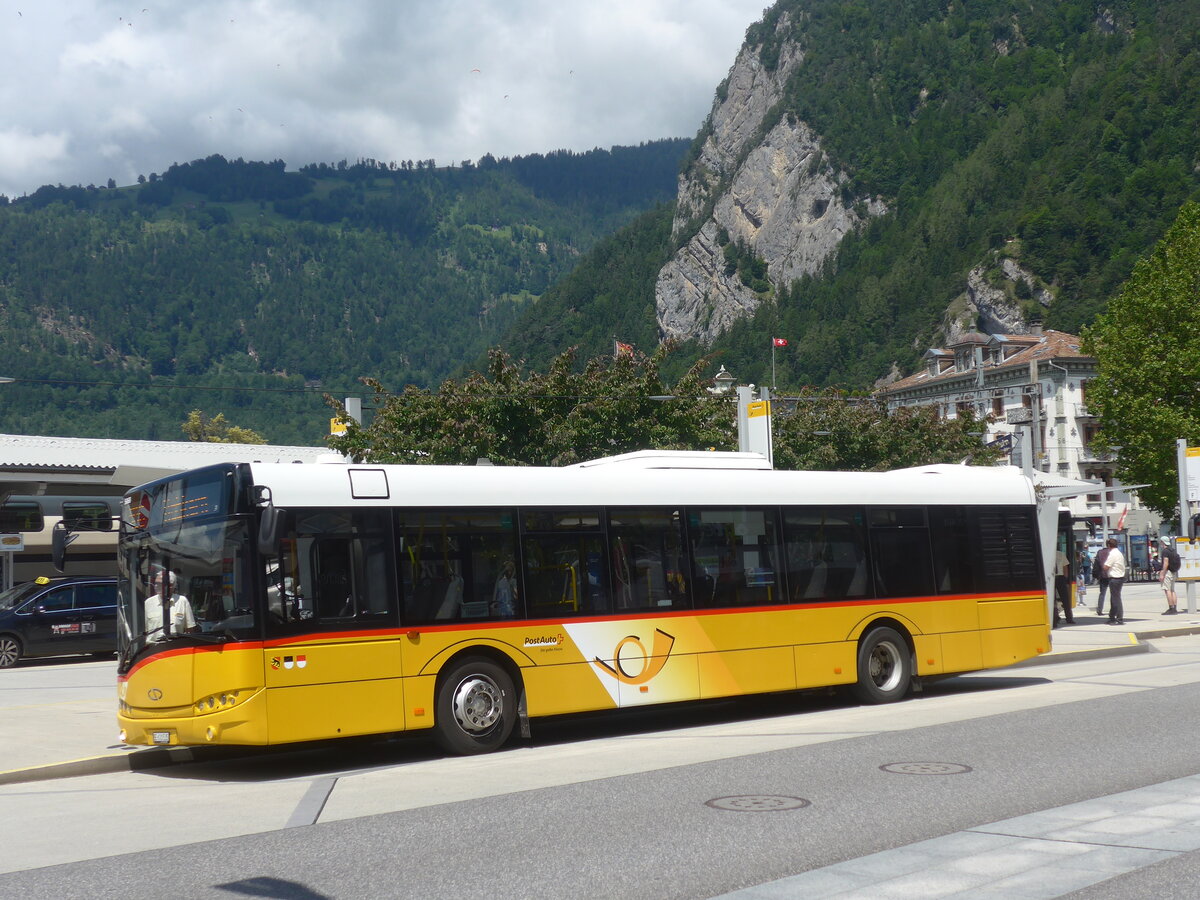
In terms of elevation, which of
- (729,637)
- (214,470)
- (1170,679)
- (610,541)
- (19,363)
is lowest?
(1170,679)

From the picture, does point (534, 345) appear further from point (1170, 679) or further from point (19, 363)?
point (1170, 679)

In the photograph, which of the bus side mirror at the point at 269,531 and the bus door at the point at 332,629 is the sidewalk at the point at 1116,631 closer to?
the bus door at the point at 332,629

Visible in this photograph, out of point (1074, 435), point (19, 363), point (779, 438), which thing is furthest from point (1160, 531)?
point (19, 363)

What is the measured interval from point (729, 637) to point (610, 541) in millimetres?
1764

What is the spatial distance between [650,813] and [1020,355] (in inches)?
3763

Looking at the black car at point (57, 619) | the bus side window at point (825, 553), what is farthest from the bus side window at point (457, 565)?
the black car at point (57, 619)

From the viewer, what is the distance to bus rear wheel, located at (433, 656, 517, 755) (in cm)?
1183

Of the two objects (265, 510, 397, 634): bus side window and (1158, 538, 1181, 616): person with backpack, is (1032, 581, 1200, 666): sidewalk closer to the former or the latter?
(1158, 538, 1181, 616): person with backpack

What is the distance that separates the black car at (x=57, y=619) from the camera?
26.0 m

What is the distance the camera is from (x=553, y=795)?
920 centimetres

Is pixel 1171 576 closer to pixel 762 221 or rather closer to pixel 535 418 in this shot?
pixel 535 418

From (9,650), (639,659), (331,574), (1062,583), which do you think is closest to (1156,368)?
(1062,583)

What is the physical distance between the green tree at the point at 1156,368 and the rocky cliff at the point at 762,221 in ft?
400

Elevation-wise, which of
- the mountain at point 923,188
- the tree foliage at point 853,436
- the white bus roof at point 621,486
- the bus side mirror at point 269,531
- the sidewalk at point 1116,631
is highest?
the mountain at point 923,188
